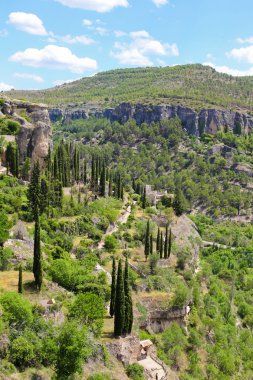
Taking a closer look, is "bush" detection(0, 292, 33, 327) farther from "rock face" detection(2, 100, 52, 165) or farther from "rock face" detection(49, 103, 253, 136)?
"rock face" detection(49, 103, 253, 136)

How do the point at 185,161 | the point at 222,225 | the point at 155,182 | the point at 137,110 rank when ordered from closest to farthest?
the point at 222,225 → the point at 155,182 → the point at 185,161 → the point at 137,110

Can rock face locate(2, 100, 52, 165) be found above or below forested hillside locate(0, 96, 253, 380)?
above

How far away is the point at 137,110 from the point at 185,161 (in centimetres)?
4503

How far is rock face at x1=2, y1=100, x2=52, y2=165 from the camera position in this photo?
77812mm

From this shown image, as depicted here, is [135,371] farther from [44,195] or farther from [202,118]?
[202,118]

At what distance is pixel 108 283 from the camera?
51.0 metres

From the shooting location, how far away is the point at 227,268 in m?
90.6

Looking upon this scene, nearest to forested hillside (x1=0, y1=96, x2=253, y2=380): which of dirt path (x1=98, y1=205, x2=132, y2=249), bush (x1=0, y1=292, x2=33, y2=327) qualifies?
bush (x1=0, y1=292, x2=33, y2=327)

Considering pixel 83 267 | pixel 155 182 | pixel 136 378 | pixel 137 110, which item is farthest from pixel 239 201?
pixel 136 378

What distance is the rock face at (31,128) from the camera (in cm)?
7781

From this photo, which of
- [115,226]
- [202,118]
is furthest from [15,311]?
[202,118]

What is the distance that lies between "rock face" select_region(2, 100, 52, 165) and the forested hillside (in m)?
1.90

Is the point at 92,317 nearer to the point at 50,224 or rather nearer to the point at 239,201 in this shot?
the point at 50,224

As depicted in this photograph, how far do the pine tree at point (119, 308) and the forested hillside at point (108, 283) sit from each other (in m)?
0.12
